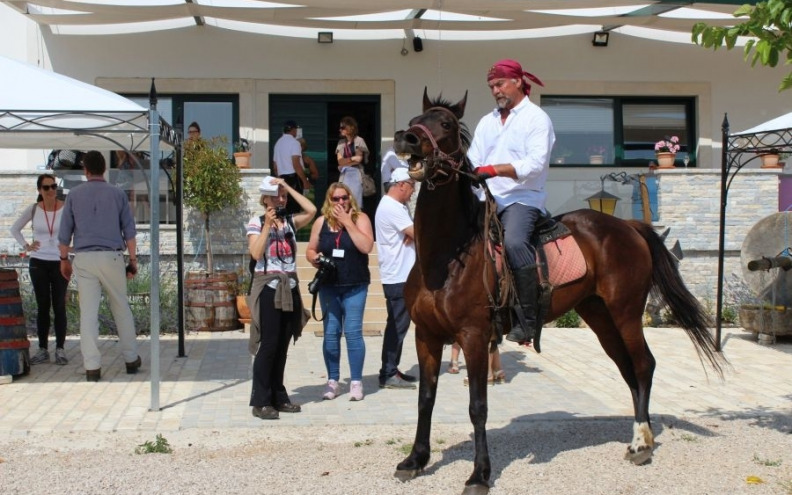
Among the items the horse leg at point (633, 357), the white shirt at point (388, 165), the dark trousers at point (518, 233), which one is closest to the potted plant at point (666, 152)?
the white shirt at point (388, 165)

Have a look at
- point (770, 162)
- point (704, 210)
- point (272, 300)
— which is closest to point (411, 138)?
point (272, 300)

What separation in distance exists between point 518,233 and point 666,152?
10.4m

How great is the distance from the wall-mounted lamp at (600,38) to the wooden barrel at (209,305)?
820cm

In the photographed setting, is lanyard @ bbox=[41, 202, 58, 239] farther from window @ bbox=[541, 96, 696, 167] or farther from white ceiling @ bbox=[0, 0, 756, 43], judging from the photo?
window @ bbox=[541, 96, 696, 167]

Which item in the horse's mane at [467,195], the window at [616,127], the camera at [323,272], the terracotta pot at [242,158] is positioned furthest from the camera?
the window at [616,127]

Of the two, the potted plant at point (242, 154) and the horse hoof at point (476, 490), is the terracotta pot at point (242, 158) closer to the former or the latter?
the potted plant at point (242, 154)

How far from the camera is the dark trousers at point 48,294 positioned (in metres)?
10.4

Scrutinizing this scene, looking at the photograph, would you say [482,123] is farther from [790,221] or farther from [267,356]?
[790,221]

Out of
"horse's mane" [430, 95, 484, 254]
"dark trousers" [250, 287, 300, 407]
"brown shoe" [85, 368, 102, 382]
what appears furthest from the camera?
"brown shoe" [85, 368, 102, 382]

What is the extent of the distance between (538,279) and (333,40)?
10.9m

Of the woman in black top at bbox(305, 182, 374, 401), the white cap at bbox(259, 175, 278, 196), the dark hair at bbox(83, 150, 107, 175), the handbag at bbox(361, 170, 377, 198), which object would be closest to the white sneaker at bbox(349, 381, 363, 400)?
the woman in black top at bbox(305, 182, 374, 401)

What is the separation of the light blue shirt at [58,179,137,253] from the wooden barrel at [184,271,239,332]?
12.1 ft

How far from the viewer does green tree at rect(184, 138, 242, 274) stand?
1370cm

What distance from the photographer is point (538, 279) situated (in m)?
6.39
